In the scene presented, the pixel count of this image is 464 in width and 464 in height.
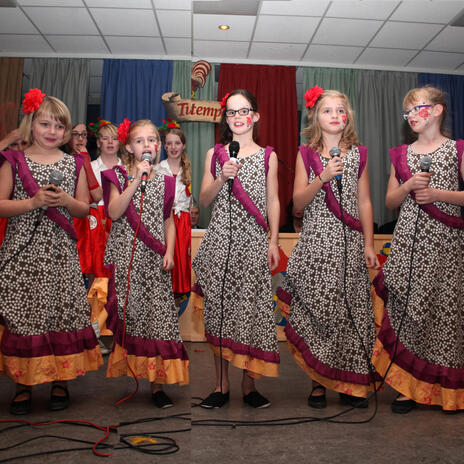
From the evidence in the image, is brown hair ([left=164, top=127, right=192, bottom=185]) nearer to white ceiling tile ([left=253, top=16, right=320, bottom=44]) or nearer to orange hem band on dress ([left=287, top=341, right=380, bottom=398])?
white ceiling tile ([left=253, top=16, right=320, bottom=44])

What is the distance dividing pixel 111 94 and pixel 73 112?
10 centimetres

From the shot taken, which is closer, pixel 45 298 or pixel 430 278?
pixel 45 298

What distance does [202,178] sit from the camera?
1.22 m

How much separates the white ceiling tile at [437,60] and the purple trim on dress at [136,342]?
1.08 m

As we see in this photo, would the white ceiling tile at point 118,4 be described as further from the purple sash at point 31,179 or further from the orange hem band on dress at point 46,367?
the orange hem band on dress at point 46,367

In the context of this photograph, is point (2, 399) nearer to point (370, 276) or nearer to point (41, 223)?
point (41, 223)

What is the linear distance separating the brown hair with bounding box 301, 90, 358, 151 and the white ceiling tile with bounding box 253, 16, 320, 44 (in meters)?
0.17

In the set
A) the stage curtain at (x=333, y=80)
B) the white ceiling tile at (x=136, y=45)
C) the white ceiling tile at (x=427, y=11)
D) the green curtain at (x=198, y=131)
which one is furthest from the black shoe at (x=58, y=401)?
the white ceiling tile at (x=427, y=11)

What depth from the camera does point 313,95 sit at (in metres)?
1.35

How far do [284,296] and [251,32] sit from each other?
0.83m

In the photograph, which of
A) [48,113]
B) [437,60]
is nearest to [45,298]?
[48,113]

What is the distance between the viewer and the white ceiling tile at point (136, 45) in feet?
3.81

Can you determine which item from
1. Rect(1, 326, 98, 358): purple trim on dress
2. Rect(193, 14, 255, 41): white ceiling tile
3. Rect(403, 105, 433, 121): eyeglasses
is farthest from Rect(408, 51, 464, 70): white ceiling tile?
Rect(1, 326, 98, 358): purple trim on dress

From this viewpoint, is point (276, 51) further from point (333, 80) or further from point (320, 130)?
point (320, 130)
